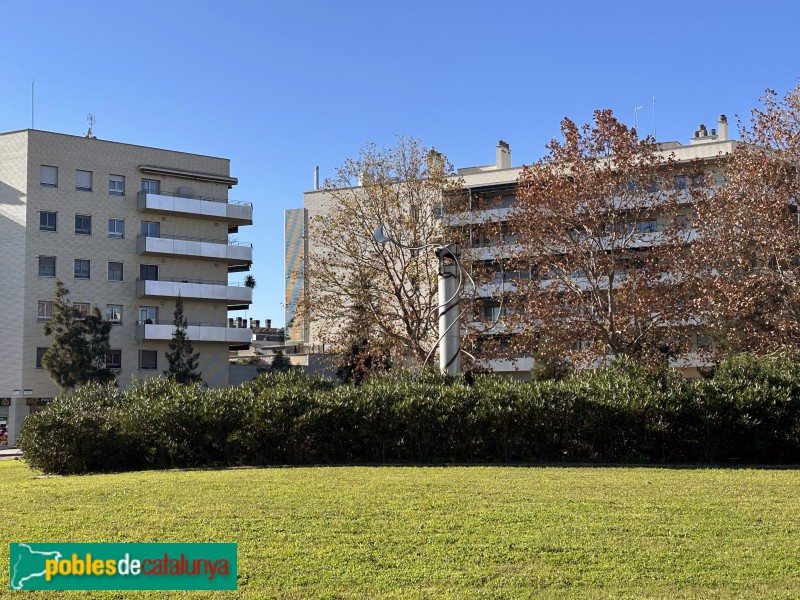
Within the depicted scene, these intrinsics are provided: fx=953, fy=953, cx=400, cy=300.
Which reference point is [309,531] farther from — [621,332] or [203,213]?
[203,213]

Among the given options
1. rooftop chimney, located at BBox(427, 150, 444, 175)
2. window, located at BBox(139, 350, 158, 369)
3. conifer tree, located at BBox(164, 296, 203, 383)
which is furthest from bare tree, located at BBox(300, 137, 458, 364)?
window, located at BBox(139, 350, 158, 369)

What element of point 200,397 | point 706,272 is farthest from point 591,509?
point 706,272

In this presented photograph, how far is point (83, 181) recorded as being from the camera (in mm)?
57719

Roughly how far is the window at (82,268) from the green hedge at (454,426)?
1616 inches

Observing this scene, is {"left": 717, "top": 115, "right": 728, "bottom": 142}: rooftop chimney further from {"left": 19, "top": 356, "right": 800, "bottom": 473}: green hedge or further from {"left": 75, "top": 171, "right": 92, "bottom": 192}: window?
{"left": 19, "top": 356, "right": 800, "bottom": 473}: green hedge

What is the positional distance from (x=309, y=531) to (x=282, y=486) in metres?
3.48

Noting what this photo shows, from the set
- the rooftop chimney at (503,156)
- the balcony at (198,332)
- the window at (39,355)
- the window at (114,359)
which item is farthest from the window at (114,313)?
the rooftop chimney at (503,156)

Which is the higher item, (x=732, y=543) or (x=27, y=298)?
(x=27, y=298)

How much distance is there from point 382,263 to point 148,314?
31845mm

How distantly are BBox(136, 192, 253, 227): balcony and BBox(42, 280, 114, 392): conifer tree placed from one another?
867cm

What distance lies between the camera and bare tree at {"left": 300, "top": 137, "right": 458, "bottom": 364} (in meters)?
30.6

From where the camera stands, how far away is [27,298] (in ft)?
180

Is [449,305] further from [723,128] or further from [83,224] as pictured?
[723,128]

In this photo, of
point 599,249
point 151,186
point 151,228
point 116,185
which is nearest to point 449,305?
point 599,249
